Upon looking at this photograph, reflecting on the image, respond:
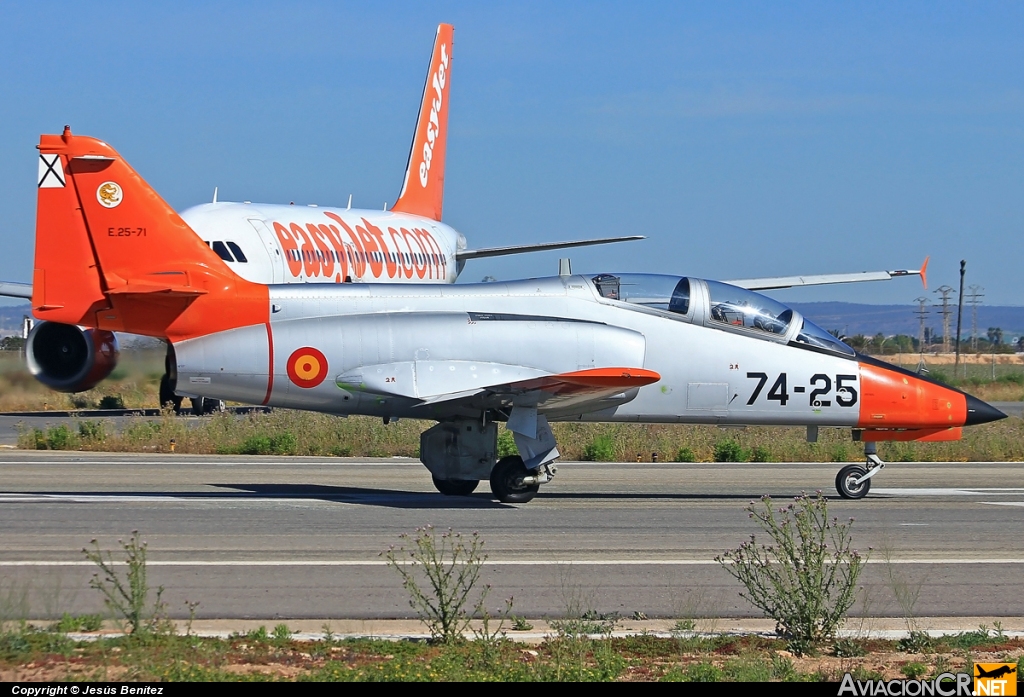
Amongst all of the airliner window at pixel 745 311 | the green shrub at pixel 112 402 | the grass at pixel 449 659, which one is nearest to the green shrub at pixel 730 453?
the airliner window at pixel 745 311

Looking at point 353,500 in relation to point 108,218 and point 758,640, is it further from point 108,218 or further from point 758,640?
point 758,640

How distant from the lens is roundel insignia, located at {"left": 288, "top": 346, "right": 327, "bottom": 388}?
13.3m

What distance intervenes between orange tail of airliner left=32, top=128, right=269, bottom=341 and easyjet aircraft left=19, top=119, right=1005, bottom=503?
0.02 meters

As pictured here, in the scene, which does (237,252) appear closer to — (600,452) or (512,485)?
(600,452)

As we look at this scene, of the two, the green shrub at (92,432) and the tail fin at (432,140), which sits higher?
the tail fin at (432,140)

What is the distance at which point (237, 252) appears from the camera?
23906mm

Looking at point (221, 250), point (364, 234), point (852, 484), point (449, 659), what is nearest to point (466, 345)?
point (852, 484)

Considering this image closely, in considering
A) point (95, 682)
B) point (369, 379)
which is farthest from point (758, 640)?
point (369, 379)

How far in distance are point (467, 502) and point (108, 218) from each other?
5081 millimetres

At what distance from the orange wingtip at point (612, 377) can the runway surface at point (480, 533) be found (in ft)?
4.72

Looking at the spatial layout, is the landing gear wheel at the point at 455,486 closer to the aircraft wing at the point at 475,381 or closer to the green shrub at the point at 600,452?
the aircraft wing at the point at 475,381

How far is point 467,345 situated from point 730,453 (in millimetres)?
9656

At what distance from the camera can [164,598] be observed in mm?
8391

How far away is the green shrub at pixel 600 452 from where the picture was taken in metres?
21.5
